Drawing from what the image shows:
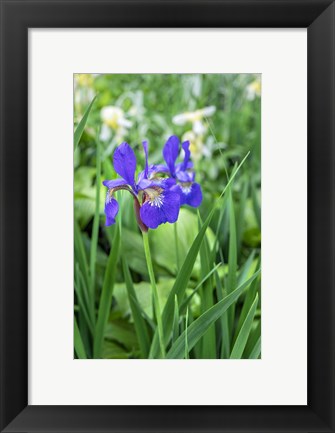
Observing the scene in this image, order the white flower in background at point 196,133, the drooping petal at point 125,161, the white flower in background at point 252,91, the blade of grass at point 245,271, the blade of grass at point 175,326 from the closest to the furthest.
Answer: the drooping petal at point 125,161 → the blade of grass at point 175,326 → the blade of grass at point 245,271 → the white flower in background at point 196,133 → the white flower in background at point 252,91

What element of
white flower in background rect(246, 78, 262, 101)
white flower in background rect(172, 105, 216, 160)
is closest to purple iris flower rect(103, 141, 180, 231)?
white flower in background rect(172, 105, 216, 160)

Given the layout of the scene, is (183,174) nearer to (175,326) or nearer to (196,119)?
(175,326)

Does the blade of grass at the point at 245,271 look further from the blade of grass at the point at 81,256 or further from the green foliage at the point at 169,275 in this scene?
the blade of grass at the point at 81,256

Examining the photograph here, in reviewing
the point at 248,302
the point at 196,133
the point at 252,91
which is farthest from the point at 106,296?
the point at 252,91

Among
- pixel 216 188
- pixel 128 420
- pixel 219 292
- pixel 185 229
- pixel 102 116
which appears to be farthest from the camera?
pixel 102 116

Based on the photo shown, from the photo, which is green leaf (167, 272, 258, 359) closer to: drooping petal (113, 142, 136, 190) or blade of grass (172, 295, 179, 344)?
blade of grass (172, 295, 179, 344)

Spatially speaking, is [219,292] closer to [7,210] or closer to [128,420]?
[128,420]

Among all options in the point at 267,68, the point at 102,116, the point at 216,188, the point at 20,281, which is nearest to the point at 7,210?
the point at 20,281

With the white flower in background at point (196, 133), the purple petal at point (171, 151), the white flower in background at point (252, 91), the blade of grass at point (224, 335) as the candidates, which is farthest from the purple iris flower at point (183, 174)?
the white flower in background at point (252, 91)
